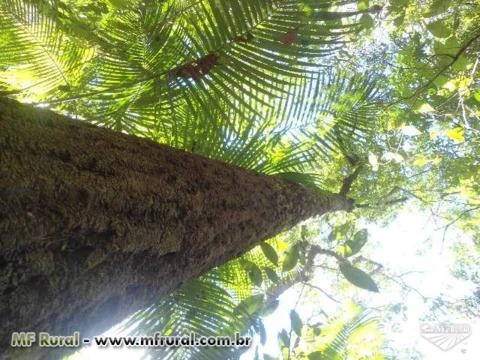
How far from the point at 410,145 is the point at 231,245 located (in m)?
6.02

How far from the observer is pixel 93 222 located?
0.96m

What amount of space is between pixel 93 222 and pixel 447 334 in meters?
3.18

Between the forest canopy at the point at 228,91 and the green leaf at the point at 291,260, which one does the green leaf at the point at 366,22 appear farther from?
the green leaf at the point at 291,260

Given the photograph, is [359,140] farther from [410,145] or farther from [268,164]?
[410,145]

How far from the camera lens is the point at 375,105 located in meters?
2.87

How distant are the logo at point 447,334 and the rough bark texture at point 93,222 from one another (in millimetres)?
2243

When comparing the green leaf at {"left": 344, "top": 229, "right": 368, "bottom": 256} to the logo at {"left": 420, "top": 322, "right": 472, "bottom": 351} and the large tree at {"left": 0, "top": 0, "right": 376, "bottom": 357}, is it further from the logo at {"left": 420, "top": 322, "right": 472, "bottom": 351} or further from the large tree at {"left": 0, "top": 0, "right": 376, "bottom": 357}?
the logo at {"left": 420, "top": 322, "right": 472, "bottom": 351}

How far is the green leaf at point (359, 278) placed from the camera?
6.14ft

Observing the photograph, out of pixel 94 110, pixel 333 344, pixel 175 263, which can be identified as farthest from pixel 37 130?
pixel 333 344

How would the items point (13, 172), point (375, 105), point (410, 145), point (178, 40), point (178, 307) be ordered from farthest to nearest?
1. point (410, 145)
2. point (375, 105)
3. point (178, 307)
4. point (178, 40)
5. point (13, 172)

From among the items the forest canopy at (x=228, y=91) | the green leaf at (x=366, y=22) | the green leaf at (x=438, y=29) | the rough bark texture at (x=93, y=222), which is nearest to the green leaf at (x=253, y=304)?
the forest canopy at (x=228, y=91)

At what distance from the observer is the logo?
3043 millimetres

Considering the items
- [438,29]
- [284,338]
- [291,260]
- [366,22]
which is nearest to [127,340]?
[284,338]

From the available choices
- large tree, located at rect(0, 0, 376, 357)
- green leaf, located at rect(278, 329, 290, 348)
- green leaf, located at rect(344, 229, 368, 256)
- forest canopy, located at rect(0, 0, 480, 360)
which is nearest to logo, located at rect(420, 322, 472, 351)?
forest canopy, located at rect(0, 0, 480, 360)
